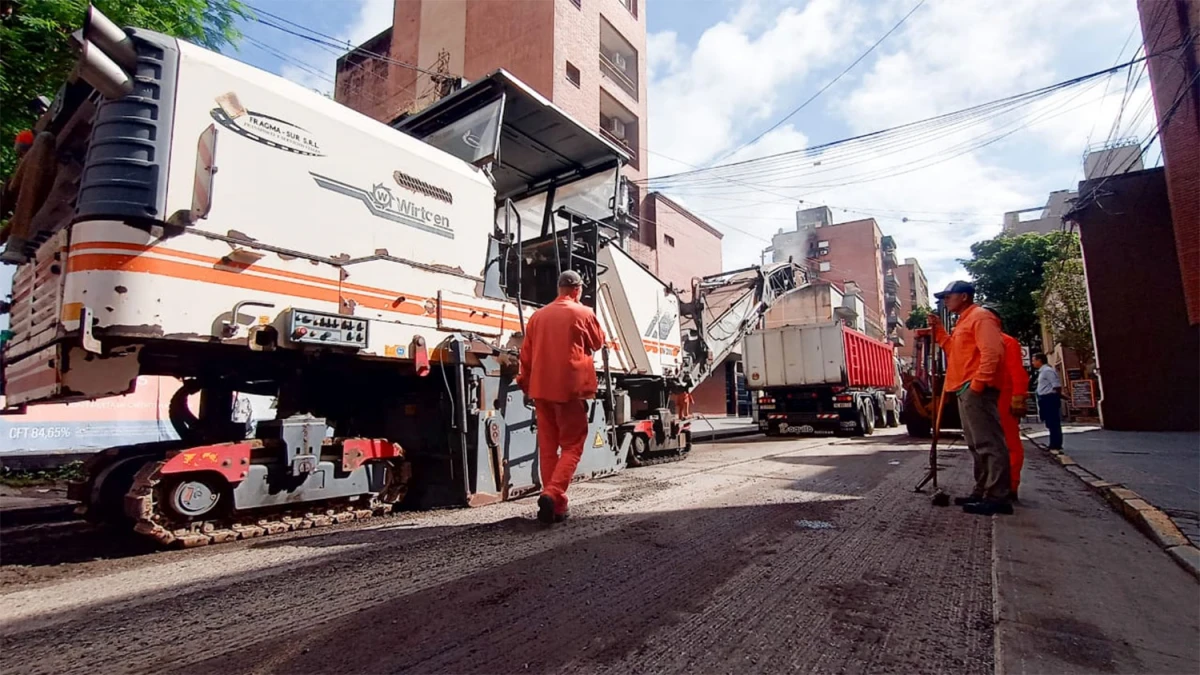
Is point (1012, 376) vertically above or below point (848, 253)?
below

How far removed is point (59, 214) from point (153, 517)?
81.6 inches

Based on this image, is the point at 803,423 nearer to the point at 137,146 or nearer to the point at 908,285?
the point at 137,146

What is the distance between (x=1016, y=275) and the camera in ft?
94.7

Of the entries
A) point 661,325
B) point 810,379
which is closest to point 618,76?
point 810,379

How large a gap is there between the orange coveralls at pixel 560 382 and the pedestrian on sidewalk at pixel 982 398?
2733 mm

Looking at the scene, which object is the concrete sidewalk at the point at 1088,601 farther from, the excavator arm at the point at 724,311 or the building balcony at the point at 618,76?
the building balcony at the point at 618,76

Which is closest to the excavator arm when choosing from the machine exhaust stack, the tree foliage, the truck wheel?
the truck wheel

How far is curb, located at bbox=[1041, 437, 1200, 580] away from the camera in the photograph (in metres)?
2.94

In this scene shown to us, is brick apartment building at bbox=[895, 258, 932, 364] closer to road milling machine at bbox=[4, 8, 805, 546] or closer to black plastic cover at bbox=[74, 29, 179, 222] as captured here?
road milling machine at bbox=[4, 8, 805, 546]

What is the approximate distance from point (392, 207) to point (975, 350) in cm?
442

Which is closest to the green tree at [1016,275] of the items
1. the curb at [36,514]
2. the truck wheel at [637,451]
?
the truck wheel at [637,451]

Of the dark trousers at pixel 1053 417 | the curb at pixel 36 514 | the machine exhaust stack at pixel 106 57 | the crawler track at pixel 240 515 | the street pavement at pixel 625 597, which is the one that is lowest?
the curb at pixel 36 514

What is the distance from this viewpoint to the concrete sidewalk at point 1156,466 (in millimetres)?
4117

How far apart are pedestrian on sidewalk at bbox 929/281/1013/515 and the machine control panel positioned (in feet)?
14.1
